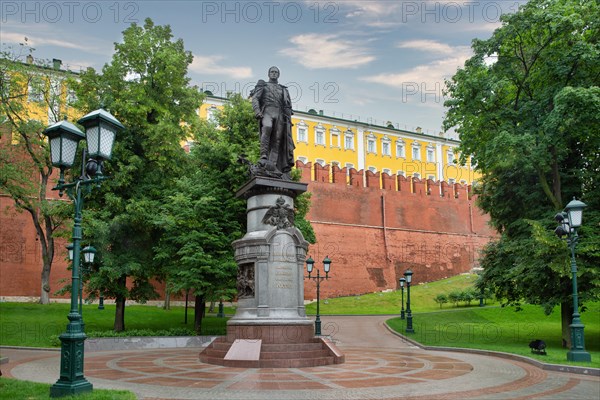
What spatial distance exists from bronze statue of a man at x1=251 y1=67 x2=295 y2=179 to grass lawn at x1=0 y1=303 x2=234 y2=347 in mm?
10565

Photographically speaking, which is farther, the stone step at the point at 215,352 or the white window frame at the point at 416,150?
the white window frame at the point at 416,150

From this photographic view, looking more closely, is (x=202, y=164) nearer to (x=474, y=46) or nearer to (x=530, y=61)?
(x=474, y=46)

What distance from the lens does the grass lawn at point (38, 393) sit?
783 centimetres

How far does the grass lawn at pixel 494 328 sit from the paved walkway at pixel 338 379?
392 centimetres

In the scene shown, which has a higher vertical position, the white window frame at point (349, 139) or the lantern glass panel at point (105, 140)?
the white window frame at point (349, 139)

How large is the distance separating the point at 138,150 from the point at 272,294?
12.4 meters

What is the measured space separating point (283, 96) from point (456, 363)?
8.66m

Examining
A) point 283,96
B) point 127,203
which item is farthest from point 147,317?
point 283,96

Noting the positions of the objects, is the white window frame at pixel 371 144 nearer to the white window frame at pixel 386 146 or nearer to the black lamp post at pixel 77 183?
the white window frame at pixel 386 146

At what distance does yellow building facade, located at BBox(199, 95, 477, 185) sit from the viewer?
60031 millimetres

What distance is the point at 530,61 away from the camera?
20.4 m

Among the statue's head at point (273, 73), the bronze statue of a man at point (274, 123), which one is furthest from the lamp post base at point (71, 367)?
the statue's head at point (273, 73)

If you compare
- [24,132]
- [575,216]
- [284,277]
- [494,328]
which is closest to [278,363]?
[284,277]

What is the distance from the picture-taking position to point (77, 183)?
9.03 metres
